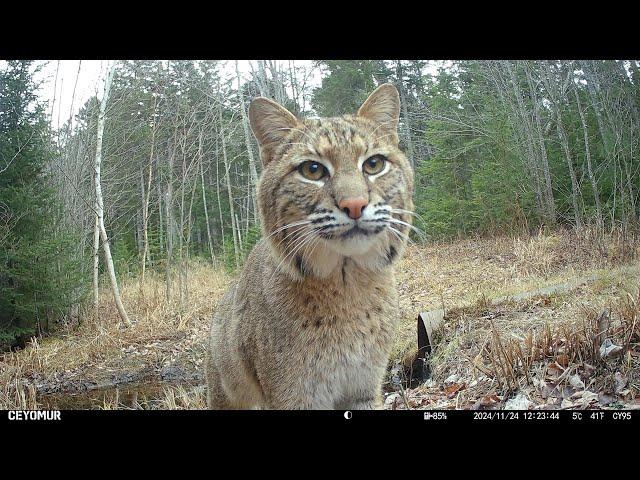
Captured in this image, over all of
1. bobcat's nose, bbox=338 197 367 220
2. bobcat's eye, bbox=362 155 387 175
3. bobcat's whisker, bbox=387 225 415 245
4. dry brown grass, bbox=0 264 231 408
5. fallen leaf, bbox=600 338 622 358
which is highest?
bobcat's eye, bbox=362 155 387 175

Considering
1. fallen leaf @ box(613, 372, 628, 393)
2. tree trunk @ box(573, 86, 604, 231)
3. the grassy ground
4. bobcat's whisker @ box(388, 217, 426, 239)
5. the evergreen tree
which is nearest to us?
bobcat's whisker @ box(388, 217, 426, 239)

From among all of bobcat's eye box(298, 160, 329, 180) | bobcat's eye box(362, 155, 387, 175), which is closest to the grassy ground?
bobcat's eye box(362, 155, 387, 175)

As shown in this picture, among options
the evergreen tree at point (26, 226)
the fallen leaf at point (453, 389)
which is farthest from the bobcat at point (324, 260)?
the evergreen tree at point (26, 226)

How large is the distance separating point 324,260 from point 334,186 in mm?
329

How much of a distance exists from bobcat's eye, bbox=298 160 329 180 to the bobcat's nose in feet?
0.79

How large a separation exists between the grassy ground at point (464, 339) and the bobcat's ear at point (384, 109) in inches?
26.2

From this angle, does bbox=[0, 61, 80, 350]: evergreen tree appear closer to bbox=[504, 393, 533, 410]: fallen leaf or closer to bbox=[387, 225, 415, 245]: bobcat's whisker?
bbox=[387, 225, 415, 245]: bobcat's whisker

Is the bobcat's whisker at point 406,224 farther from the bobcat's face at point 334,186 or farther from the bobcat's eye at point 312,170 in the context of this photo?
the bobcat's eye at point 312,170

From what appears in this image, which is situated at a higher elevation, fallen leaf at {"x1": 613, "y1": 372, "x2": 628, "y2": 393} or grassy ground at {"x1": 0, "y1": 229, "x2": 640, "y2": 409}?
grassy ground at {"x1": 0, "y1": 229, "x2": 640, "y2": 409}

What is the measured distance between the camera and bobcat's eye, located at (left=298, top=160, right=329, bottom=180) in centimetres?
184

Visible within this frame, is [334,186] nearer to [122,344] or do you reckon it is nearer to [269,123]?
A: [269,123]

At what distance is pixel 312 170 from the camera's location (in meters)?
1.86
